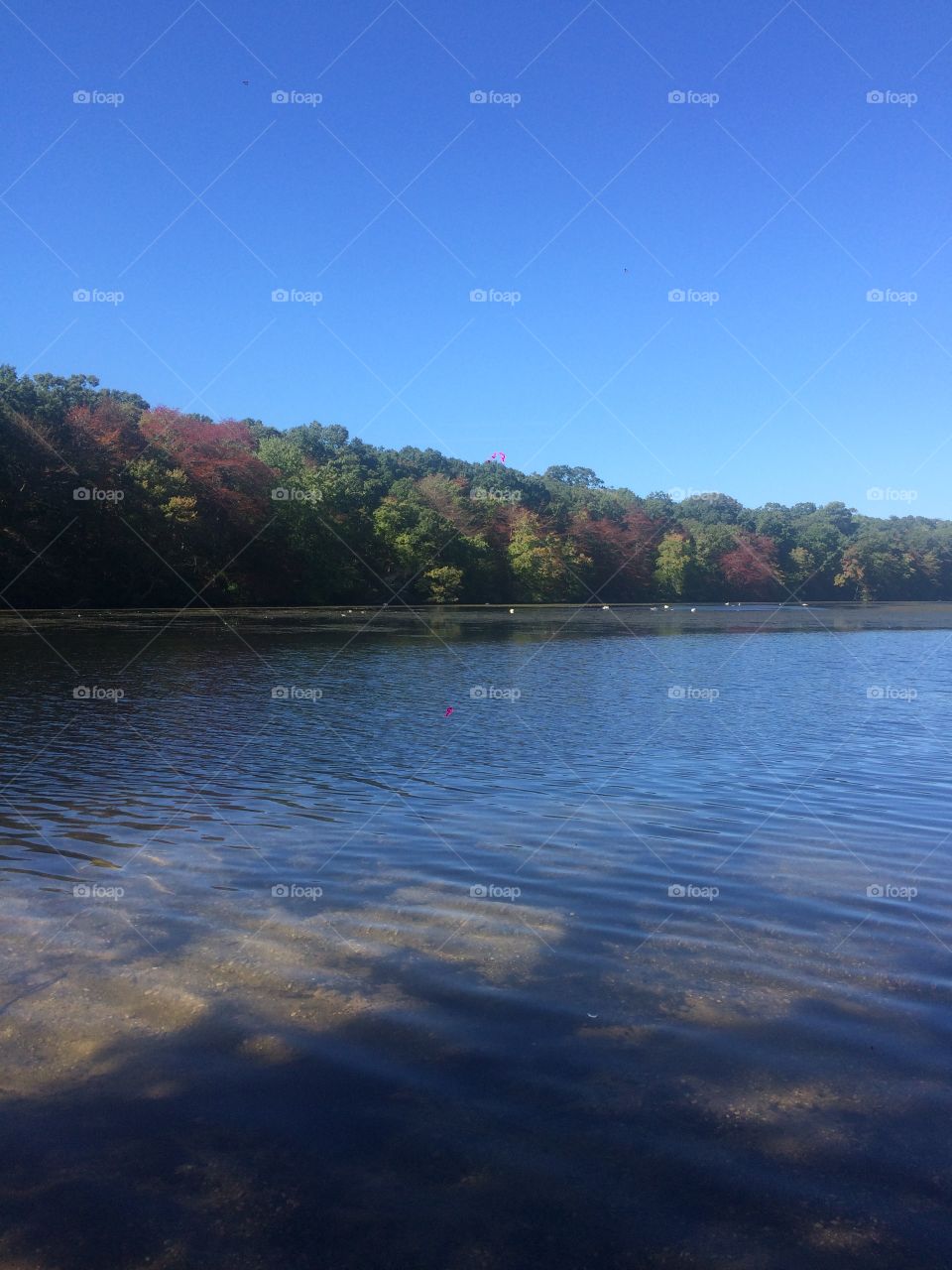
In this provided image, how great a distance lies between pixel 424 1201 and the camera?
4.32 m

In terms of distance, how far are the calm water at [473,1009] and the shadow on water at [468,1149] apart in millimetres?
18

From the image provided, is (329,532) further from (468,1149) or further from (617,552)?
(468,1149)

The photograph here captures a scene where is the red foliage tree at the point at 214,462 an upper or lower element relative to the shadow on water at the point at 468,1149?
upper

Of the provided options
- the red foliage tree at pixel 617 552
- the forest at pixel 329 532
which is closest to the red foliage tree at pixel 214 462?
the forest at pixel 329 532

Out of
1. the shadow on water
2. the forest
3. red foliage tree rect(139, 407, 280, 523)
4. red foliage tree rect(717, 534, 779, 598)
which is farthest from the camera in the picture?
red foliage tree rect(717, 534, 779, 598)

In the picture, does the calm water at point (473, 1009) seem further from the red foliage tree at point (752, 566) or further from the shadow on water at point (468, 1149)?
the red foliage tree at point (752, 566)

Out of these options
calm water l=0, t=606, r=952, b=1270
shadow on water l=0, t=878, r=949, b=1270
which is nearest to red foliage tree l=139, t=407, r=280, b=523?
calm water l=0, t=606, r=952, b=1270

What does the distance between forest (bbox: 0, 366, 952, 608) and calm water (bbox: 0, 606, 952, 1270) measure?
34069 millimetres

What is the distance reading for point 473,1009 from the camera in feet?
20.5

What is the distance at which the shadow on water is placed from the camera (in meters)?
4.06

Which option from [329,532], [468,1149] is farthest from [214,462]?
[468,1149]

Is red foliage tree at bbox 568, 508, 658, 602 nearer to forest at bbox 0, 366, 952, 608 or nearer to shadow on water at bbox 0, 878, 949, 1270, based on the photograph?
forest at bbox 0, 366, 952, 608

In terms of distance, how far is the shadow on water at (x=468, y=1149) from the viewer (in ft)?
13.3

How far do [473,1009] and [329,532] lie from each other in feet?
262
